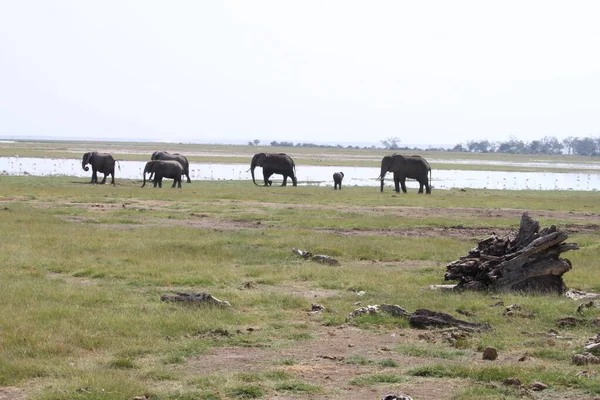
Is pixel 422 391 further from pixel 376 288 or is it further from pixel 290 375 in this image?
pixel 376 288

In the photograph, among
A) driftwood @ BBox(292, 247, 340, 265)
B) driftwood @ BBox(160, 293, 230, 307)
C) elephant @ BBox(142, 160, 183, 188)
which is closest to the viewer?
driftwood @ BBox(160, 293, 230, 307)

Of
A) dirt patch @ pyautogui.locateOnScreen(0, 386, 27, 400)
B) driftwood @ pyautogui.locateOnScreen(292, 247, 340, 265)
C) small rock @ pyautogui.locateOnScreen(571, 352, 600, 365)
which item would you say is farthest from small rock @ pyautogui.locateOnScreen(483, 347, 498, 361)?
driftwood @ pyautogui.locateOnScreen(292, 247, 340, 265)

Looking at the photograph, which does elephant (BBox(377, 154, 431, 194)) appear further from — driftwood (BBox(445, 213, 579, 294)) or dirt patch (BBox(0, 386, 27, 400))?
dirt patch (BBox(0, 386, 27, 400))

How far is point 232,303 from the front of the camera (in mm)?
12695

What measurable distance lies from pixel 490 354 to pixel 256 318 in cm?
340

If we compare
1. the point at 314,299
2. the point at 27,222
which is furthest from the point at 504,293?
the point at 27,222

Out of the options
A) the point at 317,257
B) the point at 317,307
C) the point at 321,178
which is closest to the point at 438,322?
the point at 317,307

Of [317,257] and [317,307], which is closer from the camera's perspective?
[317,307]

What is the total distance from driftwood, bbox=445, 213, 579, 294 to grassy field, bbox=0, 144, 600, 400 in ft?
1.79

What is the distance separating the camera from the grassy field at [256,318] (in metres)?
8.52

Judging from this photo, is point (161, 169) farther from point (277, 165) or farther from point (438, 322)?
point (438, 322)

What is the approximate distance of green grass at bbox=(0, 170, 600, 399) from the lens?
8.67 meters

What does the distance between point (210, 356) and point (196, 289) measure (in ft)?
14.4

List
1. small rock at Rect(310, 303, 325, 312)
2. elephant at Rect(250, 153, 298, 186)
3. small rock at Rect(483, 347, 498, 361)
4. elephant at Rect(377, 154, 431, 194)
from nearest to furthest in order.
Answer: small rock at Rect(483, 347, 498, 361), small rock at Rect(310, 303, 325, 312), elephant at Rect(377, 154, 431, 194), elephant at Rect(250, 153, 298, 186)
